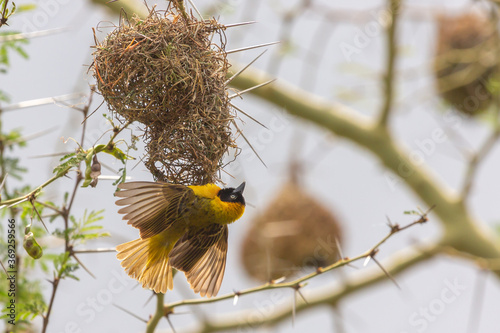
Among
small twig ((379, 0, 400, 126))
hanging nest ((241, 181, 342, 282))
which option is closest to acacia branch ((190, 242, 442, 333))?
hanging nest ((241, 181, 342, 282))

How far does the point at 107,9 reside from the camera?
16.7 feet

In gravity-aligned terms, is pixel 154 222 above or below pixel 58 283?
above

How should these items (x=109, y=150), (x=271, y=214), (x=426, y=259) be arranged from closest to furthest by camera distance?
(x=109, y=150) < (x=271, y=214) < (x=426, y=259)

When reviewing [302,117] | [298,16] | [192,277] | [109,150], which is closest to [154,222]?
[192,277]

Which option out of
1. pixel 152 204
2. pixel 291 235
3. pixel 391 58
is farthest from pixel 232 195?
pixel 391 58

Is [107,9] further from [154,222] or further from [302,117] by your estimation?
[154,222]

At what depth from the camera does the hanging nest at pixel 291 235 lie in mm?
4945

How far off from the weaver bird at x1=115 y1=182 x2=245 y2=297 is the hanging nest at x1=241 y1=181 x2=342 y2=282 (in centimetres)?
193

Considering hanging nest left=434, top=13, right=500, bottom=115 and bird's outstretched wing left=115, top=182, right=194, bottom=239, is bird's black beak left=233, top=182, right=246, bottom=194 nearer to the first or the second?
bird's outstretched wing left=115, top=182, right=194, bottom=239

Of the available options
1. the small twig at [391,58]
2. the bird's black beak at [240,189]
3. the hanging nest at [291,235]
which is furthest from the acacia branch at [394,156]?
the bird's black beak at [240,189]

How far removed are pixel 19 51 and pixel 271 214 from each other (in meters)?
2.95

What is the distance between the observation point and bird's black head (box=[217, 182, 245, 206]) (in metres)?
2.71

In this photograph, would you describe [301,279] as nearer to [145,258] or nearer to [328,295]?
[145,258]

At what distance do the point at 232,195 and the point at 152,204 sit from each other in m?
0.42
